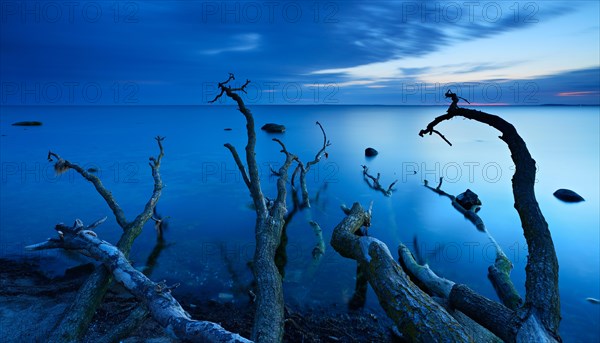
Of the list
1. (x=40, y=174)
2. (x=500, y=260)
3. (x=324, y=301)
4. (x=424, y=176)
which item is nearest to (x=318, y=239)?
(x=324, y=301)

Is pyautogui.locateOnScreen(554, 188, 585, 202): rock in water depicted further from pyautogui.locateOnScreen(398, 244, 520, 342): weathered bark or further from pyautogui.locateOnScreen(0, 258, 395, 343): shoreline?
pyautogui.locateOnScreen(0, 258, 395, 343): shoreline

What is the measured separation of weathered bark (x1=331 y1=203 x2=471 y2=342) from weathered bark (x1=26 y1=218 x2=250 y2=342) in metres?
2.32

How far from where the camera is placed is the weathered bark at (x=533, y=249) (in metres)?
4.08

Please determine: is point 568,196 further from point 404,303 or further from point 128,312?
point 128,312

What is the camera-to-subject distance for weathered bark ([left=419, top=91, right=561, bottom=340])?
13.4ft

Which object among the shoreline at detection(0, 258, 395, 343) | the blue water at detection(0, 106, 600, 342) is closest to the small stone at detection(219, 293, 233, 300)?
the blue water at detection(0, 106, 600, 342)

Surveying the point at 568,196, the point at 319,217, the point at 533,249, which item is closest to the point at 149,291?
the point at 533,249

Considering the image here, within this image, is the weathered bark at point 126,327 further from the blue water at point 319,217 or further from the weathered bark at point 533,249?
the weathered bark at point 533,249

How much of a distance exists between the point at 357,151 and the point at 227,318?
1093 inches

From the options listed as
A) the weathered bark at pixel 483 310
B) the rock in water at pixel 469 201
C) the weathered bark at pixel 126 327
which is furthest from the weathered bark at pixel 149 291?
the rock in water at pixel 469 201

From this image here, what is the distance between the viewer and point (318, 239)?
36.9 ft

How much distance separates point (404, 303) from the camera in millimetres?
4613

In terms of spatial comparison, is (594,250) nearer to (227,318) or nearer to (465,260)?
(465,260)

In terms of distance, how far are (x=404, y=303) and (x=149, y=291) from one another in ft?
14.2
